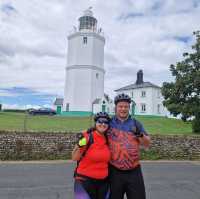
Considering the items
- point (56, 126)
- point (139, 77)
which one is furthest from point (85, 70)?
point (56, 126)

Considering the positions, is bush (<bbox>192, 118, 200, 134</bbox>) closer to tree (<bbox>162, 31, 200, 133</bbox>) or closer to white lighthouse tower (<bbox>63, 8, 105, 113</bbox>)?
tree (<bbox>162, 31, 200, 133</bbox>)

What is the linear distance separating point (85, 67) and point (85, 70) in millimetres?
457

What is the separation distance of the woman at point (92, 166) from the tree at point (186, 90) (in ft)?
59.1

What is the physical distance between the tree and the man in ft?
58.6

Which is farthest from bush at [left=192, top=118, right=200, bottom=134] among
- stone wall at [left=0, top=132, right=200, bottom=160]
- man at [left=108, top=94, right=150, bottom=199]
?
man at [left=108, top=94, right=150, bottom=199]

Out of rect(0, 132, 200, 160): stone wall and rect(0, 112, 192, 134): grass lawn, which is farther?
rect(0, 112, 192, 134): grass lawn

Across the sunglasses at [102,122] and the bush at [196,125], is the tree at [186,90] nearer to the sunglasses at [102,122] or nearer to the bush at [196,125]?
the bush at [196,125]

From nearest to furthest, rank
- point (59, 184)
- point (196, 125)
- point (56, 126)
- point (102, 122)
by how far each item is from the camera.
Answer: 1. point (102, 122)
2. point (59, 184)
3. point (56, 126)
4. point (196, 125)

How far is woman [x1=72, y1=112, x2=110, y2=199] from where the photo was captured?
3795 millimetres

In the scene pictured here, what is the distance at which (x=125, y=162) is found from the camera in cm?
377

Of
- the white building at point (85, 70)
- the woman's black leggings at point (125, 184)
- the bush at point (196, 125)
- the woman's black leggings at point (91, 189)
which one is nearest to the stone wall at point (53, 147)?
the bush at point (196, 125)

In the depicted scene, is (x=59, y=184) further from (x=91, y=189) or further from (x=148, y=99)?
(x=148, y=99)

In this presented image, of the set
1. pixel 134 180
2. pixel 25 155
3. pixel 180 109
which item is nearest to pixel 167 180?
pixel 134 180

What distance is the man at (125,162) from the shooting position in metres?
3.78
